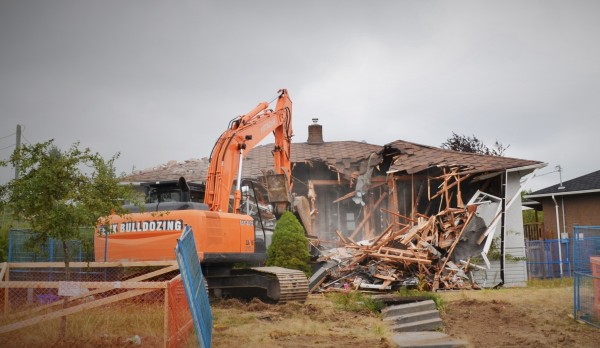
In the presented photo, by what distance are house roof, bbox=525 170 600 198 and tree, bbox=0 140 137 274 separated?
2410cm

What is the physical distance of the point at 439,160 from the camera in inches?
818

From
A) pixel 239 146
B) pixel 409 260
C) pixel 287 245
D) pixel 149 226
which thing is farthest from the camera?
pixel 409 260

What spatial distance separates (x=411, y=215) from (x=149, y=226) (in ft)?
37.6

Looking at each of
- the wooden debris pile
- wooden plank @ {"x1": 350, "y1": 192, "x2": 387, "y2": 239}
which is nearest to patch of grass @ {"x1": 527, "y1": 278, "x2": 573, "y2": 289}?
the wooden debris pile

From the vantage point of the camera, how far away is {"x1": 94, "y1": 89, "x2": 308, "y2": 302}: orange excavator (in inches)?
451

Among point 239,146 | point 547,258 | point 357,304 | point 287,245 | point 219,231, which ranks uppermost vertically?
point 239,146

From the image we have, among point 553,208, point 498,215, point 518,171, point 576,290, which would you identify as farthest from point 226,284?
point 553,208

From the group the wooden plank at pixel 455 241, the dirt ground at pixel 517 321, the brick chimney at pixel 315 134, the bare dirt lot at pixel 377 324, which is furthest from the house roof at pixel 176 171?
the dirt ground at pixel 517 321

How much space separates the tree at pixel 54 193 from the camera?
7934mm

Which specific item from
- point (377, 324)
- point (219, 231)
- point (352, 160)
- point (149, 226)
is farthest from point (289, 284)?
point (352, 160)

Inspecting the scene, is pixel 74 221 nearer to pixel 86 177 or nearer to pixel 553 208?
pixel 86 177

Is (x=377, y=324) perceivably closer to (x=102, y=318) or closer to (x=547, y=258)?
(x=102, y=318)

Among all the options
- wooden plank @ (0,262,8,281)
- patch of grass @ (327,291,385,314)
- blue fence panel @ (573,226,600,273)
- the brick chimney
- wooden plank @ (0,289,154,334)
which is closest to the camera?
wooden plank @ (0,289,154,334)

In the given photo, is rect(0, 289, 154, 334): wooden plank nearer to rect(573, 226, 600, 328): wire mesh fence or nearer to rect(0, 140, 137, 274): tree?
rect(0, 140, 137, 274): tree
